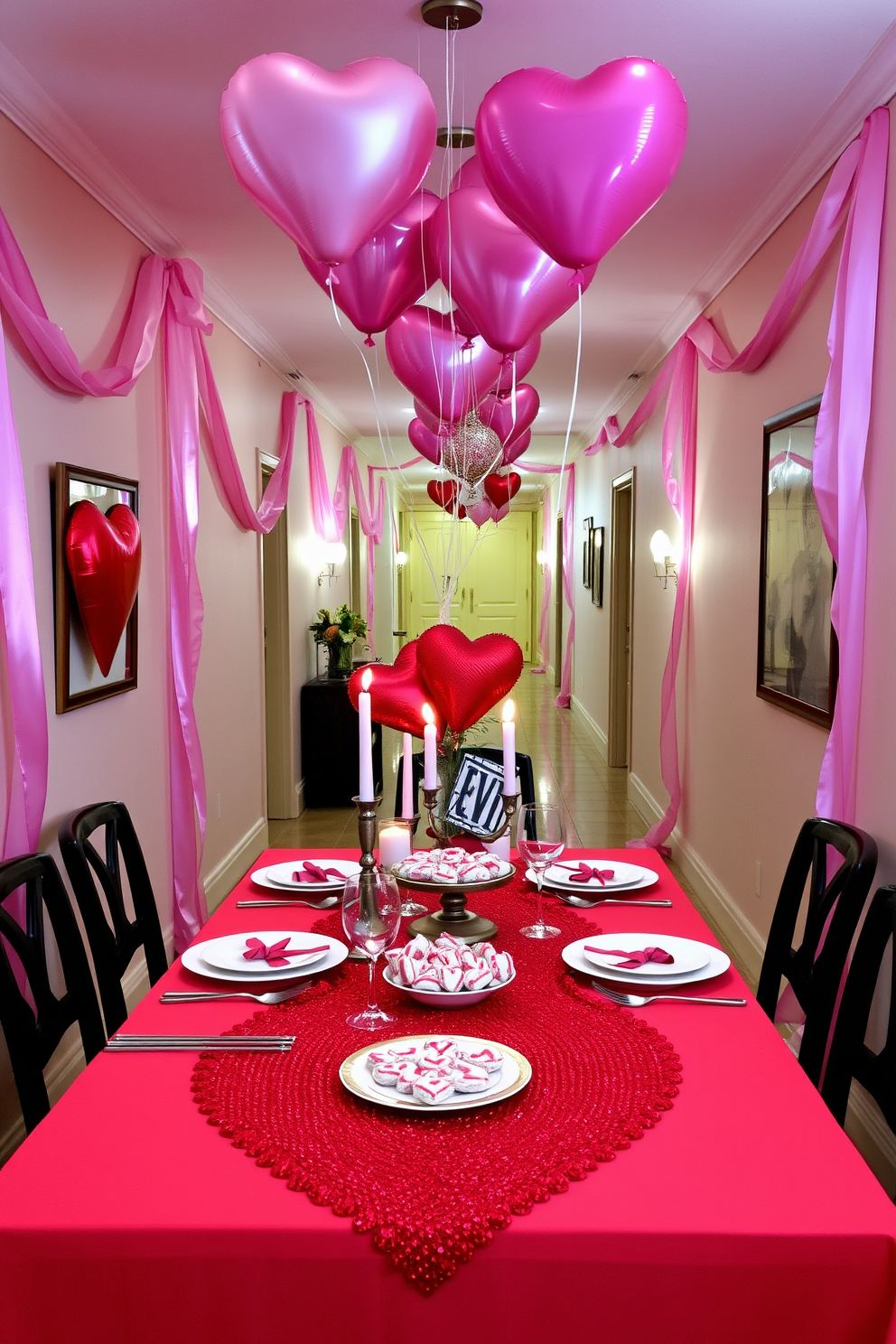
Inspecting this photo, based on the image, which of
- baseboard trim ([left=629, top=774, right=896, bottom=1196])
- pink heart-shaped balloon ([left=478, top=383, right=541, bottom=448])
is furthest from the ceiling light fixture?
baseboard trim ([left=629, top=774, right=896, bottom=1196])

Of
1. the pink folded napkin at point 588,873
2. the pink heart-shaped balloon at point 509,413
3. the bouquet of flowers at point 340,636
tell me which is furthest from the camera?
the bouquet of flowers at point 340,636

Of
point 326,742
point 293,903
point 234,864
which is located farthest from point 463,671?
point 326,742

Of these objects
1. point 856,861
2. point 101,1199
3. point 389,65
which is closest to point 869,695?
point 856,861

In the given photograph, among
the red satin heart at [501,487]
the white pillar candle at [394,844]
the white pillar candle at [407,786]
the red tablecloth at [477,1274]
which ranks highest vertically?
the red satin heart at [501,487]

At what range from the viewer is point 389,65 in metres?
1.75

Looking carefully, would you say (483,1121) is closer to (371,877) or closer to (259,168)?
(371,877)

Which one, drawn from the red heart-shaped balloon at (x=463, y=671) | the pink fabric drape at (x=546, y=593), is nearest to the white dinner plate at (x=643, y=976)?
the red heart-shaped balloon at (x=463, y=671)

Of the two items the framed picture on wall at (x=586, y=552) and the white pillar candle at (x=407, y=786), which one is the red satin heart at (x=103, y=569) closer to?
the white pillar candle at (x=407, y=786)

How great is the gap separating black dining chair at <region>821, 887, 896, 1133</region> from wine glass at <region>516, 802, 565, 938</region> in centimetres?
54

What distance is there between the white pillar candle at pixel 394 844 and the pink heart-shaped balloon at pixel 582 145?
42.6 inches

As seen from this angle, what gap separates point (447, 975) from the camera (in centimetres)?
161

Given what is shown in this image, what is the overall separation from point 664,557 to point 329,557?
10.2 ft

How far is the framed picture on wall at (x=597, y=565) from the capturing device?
8.74 metres

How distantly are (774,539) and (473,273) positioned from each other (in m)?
1.73
